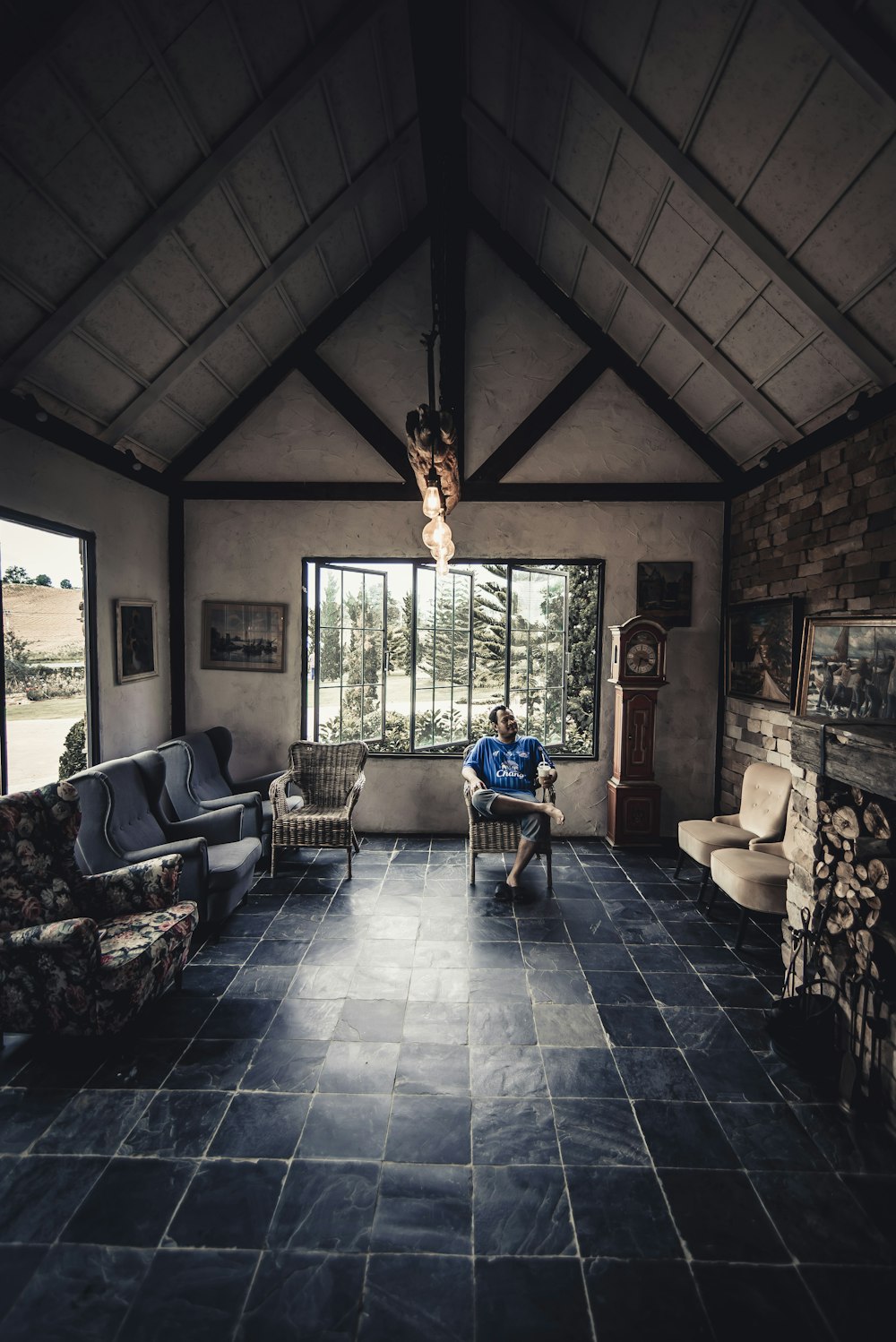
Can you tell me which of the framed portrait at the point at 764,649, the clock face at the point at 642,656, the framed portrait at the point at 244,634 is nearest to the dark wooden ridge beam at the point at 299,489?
the framed portrait at the point at 244,634

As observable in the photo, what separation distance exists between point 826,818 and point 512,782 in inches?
95.7

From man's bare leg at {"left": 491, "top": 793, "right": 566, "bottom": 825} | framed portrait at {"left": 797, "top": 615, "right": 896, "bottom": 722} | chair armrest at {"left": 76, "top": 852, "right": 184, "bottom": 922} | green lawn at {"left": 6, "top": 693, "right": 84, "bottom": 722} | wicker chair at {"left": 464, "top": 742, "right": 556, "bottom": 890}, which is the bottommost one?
wicker chair at {"left": 464, "top": 742, "right": 556, "bottom": 890}

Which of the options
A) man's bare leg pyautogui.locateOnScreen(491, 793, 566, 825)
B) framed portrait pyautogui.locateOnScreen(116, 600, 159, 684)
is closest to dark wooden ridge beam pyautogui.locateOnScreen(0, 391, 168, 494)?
framed portrait pyautogui.locateOnScreen(116, 600, 159, 684)

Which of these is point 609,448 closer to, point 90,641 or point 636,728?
point 636,728

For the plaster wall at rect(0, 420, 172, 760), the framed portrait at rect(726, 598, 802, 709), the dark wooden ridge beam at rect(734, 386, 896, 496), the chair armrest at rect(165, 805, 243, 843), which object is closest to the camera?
the dark wooden ridge beam at rect(734, 386, 896, 496)

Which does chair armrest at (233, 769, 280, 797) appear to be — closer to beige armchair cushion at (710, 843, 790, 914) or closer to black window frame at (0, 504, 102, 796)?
black window frame at (0, 504, 102, 796)

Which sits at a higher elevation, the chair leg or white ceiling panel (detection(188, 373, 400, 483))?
white ceiling panel (detection(188, 373, 400, 483))

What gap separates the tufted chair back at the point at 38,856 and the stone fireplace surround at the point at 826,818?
3.66 m

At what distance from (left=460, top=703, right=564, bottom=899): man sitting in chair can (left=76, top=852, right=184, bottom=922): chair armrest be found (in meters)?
2.28

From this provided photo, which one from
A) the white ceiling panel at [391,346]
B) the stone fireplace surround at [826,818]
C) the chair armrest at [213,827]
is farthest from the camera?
the white ceiling panel at [391,346]

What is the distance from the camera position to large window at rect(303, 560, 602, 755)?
19.5 ft

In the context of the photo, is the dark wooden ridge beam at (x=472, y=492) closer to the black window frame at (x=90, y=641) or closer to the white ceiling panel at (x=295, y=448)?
the white ceiling panel at (x=295, y=448)

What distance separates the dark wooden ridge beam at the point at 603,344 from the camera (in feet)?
17.5

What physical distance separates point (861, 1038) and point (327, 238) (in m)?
6.03
